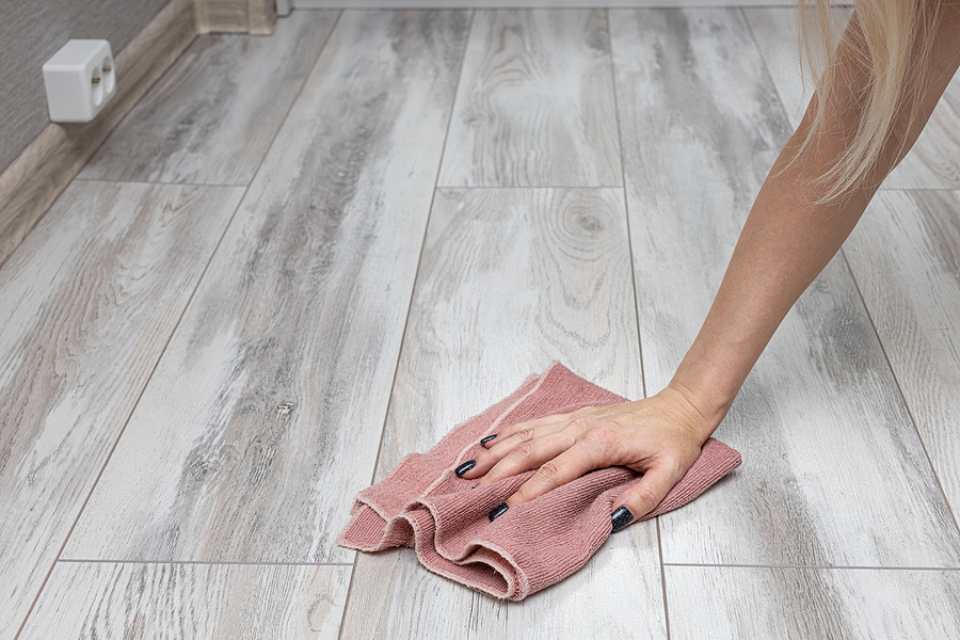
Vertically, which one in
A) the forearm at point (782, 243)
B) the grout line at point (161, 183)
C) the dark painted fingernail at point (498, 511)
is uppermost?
the forearm at point (782, 243)

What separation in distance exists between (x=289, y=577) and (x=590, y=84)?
1.34 meters

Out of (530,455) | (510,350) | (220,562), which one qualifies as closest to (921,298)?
(510,350)

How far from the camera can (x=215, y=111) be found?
1.98 meters

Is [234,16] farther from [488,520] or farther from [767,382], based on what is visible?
[488,520]

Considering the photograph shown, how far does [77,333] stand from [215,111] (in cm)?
76

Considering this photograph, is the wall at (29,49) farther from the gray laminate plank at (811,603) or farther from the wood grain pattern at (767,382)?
the gray laminate plank at (811,603)

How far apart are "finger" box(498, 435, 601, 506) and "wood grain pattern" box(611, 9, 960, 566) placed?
0.30 ft

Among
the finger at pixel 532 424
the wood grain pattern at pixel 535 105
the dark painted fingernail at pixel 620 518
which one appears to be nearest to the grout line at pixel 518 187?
the wood grain pattern at pixel 535 105

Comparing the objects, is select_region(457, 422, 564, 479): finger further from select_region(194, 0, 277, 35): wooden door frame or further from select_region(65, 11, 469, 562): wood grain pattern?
select_region(194, 0, 277, 35): wooden door frame

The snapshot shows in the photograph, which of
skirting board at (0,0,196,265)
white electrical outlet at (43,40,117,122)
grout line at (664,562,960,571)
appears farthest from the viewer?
white electrical outlet at (43,40,117,122)

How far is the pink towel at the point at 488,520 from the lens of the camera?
0.95 m

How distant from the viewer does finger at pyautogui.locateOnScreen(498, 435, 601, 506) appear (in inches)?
40.1

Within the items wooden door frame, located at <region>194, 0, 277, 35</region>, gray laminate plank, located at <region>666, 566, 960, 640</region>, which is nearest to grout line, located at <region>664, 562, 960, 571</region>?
gray laminate plank, located at <region>666, 566, 960, 640</region>

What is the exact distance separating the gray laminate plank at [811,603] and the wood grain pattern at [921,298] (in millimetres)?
125
